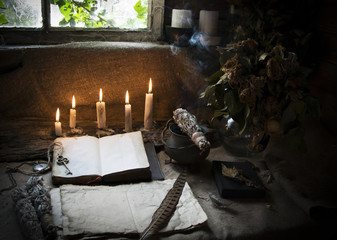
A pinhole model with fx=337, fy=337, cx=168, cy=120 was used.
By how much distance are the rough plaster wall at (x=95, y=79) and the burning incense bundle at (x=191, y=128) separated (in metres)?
0.50

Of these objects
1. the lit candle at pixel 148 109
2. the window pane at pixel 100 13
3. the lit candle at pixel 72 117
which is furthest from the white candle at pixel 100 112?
the window pane at pixel 100 13

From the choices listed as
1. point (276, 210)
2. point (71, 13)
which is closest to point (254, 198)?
point (276, 210)

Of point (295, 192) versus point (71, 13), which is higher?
A: point (71, 13)

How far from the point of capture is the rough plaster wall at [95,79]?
199cm

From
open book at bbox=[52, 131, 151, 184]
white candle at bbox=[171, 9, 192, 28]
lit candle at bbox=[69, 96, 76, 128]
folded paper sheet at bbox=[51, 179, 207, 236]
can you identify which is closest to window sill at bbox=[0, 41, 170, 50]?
white candle at bbox=[171, 9, 192, 28]

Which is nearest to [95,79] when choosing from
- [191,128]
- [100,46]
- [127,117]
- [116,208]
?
[100,46]

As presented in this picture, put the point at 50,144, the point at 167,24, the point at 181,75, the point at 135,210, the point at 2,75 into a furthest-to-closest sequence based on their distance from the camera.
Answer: the point at 167,24 → the point at 181,75 → the point at 2,75 → the point at 50,144 → the point at 135,210

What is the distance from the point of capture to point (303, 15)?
1.81 metres

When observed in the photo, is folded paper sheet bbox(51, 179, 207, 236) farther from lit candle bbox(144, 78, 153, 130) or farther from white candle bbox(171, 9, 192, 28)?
white candle bbox(171, 9, 192, 28)

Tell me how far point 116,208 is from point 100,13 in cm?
145

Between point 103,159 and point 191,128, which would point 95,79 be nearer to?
point 103,159

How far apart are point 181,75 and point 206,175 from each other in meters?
0.78

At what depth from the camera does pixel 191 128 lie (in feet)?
5.29

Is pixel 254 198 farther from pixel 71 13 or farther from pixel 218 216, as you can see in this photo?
pixel 71 13
